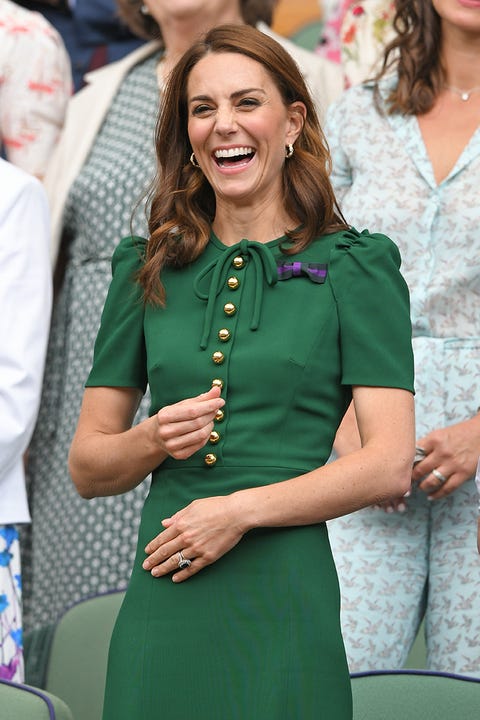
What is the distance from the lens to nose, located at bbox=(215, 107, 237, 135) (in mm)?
2251

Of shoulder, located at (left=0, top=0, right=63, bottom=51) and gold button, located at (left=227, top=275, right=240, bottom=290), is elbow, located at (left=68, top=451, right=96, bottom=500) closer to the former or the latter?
gold button, located at (left=227, top=275, right=240, bottom=290)

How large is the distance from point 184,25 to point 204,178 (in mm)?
1576

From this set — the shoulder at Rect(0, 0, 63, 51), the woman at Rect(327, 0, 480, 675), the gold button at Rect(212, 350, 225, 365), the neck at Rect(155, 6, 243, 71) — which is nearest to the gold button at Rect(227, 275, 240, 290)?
the gold button at Rect(212, 350, 225, 365)

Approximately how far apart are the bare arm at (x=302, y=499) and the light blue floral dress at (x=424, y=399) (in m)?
0.68

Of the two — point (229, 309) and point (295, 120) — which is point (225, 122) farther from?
point (229, 309)

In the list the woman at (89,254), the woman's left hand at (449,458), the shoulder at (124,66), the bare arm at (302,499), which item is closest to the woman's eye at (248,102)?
the bare arm at (302,499)

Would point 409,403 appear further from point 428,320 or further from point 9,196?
point 9,196

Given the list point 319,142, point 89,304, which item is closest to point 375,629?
point 319,142

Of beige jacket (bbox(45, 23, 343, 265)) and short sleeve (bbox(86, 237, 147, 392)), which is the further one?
beige jacket (bbox(45, 23, 343, 265))

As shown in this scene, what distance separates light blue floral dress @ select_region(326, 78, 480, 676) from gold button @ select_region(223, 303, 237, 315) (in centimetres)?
73

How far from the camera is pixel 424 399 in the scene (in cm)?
283

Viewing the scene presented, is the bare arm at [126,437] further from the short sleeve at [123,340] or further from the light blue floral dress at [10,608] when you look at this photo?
the light blue floral dress at [10,608]

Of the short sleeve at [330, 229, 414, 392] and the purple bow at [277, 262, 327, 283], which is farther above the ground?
the purple bow at [277, 262, 327, 283]

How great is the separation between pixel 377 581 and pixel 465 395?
40 centimetres
